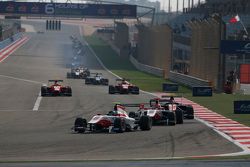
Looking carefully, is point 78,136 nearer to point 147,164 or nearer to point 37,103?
point 147,164

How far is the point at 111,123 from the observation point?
80.8ft

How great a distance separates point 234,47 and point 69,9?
4966 cm

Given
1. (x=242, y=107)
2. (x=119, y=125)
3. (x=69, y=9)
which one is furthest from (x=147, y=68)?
(x=119, y=125)

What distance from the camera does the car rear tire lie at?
25.3 m

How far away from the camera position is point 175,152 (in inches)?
786

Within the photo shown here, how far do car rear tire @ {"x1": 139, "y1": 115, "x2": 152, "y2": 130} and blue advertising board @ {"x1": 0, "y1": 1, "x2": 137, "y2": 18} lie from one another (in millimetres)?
69913

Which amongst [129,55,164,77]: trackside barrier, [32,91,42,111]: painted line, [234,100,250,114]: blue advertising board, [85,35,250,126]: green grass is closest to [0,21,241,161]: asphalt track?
[32,91,42,111]: painted line

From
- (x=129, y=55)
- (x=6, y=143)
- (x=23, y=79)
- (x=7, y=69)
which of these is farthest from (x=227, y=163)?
(x=129, y=55)

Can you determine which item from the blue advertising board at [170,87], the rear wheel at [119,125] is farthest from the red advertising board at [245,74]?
the rear wheel at [119,125]

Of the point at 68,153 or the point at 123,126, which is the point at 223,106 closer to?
the point at 123,126

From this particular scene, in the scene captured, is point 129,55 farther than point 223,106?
Yes

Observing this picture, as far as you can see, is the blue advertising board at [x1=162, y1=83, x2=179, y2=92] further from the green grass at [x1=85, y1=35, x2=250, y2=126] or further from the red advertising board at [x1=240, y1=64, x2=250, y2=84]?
the red advertising board at [x1=240, y1=64, x2=250, y2=84]

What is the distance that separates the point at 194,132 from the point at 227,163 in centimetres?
856

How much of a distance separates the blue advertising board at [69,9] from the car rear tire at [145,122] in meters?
69.9
